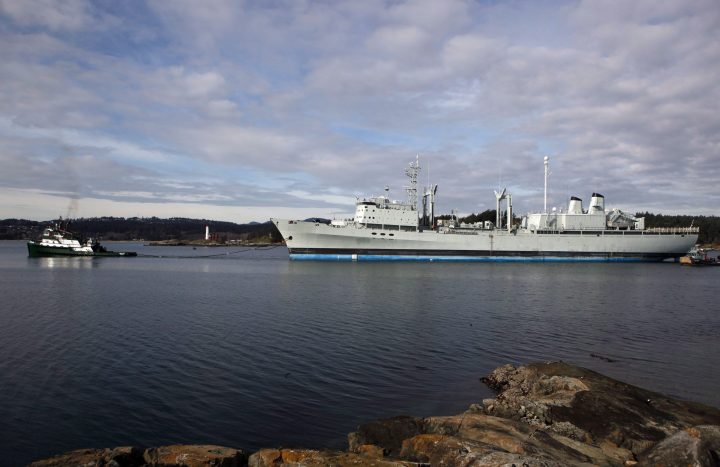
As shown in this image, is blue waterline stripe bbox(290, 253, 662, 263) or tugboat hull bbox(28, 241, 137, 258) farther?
tugboat hull bbox(28, 241, 137, 258)

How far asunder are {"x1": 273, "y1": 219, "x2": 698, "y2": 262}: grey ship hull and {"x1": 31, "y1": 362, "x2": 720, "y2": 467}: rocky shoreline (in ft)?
173

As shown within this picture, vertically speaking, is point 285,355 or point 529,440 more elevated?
point 529,440

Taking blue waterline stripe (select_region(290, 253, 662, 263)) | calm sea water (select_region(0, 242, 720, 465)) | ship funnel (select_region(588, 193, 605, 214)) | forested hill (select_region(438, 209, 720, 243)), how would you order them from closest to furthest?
calm sea water (select_region(0, 242, 720, 465)) < blue waterline stripe (select_region(290, 253, 662, 263)) < ship funnel (select_region(588, 193, 605, 214)) < forested hill (select_region(438, 209, 720, 243))

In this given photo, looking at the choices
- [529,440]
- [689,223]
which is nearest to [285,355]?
[529,440]

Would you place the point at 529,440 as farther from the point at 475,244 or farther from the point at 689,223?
the point at 689,223

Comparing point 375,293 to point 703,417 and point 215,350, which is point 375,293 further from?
point 703,417

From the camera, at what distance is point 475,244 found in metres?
66.2

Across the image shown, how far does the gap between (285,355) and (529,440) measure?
8742 millimetres

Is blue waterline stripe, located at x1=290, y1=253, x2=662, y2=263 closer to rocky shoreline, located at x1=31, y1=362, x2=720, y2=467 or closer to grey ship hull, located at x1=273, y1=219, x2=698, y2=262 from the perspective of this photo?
grey ship hull, located at x1=273, y1=219, x2=698, y2=262

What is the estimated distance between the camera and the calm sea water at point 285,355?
9227 mm

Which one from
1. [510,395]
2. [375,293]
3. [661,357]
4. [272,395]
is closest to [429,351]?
[510,395]

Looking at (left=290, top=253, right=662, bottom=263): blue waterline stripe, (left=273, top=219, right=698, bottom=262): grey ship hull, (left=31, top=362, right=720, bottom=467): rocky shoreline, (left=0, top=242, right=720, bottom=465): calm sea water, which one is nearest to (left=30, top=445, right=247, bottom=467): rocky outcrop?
(left=31, top=362, right=720, bottom=467): rocky shoreline

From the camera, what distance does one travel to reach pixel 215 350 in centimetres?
1481

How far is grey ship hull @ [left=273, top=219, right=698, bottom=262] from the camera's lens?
205 ft
